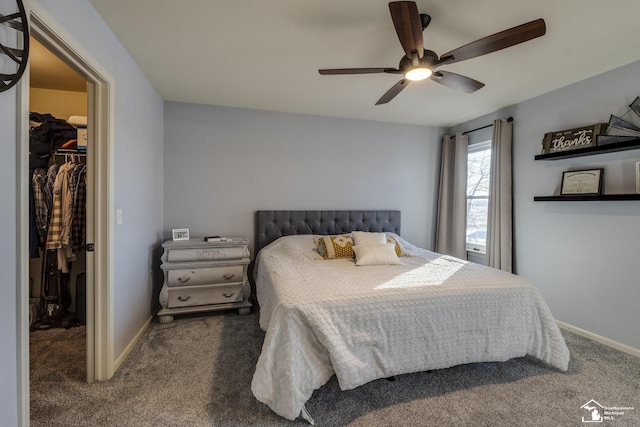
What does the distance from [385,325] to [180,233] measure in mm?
2411

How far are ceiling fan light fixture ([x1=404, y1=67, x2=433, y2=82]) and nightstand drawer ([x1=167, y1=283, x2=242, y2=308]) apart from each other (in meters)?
2.49

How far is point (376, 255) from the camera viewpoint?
2.68 m

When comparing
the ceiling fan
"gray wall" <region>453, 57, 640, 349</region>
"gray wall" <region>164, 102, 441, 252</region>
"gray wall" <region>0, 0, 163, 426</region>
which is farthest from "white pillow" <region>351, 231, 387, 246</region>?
"gray wall" <region>0, 0, 163, 426</region>

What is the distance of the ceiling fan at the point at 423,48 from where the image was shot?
139 centimetres

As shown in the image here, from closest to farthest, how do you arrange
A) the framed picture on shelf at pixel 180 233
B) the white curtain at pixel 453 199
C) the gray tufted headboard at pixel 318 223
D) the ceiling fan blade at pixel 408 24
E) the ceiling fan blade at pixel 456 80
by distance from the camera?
1. the ceiling fan blade at pixel 408 24
2. the ceiling fan blade at pixel 456 80
3. the framed picture on shelf at pixel 180 233
4. the gray tufted headboard at pixel 318 223
5. the white curtain at pixel 453 199

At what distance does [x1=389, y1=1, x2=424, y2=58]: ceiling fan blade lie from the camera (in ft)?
4.38

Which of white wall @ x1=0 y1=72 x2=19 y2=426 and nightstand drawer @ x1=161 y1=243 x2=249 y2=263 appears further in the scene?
nightstand drawer @ x1=161 y1=243 x2=249 y2=263

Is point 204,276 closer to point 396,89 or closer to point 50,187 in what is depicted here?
point 50,187

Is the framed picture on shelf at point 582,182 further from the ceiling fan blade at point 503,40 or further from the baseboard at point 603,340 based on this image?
the ceiling fan blade at point 503,40

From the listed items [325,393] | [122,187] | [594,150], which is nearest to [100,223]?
[122,187]

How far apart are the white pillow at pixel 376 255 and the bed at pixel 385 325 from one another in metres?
0.24

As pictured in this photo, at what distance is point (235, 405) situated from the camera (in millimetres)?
1661

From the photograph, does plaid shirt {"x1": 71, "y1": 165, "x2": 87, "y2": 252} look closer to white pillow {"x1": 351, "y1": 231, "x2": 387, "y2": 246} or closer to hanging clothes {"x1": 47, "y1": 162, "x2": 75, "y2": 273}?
hanging clothes {"x1": 47, "y1": 162, "x2": 75, "y2": 273}

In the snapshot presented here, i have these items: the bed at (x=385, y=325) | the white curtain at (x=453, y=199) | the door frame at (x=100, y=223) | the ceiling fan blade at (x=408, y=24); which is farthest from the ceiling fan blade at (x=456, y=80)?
the door frame at (x=100, y=223)
